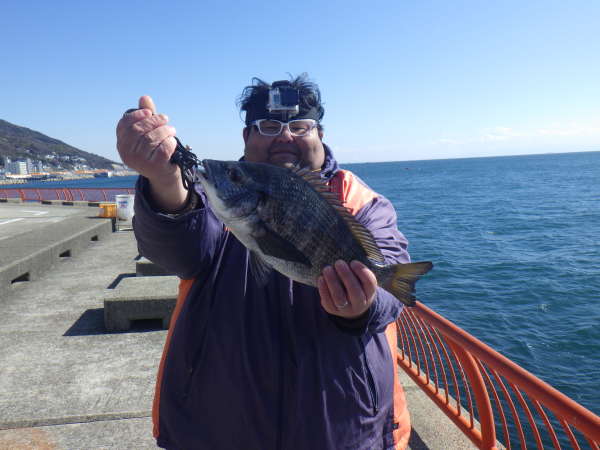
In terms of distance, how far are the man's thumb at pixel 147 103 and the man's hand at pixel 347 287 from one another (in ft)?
3.89

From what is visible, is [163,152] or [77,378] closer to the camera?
[163,152]

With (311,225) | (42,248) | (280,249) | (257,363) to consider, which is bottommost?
(42,248)

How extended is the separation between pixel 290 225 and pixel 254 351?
765 millimetres

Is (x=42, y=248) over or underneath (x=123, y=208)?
underneath

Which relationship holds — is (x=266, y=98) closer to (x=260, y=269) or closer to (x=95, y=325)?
(x=260, y=269)

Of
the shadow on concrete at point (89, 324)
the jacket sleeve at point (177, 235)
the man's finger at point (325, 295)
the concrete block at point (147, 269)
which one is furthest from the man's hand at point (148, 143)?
the concrete block at point (147, 269)

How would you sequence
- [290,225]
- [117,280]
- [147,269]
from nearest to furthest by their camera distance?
[290,225] → [147,269] → [117,280]

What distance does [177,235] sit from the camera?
7.34 ft

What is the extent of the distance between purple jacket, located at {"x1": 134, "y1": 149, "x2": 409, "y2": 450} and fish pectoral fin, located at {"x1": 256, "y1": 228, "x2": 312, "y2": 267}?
397 millimetres

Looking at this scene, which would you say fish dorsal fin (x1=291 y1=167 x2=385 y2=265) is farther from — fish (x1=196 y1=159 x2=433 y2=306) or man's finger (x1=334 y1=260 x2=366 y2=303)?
man's finger (x1=334 y1=260 x2=366 y2=303)

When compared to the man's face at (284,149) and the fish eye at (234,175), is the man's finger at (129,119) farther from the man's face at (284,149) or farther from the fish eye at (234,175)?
the man's face at (284,149)

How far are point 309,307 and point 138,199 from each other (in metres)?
1.11

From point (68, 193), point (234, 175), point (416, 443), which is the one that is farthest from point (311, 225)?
point (68, 193)

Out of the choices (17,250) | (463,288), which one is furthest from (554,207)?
(17,250)
